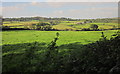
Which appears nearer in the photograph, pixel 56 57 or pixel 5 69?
pixel 5 69

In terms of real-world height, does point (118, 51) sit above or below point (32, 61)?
above

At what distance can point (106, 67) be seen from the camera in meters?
10.3

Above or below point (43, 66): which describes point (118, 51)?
above

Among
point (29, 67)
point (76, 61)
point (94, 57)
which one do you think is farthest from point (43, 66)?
point (94, 57)

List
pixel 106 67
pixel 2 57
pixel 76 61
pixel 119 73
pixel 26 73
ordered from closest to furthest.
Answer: pixel 119 73 < pixel 106 67 < pixel 26 73 < pixel 76 61 < pixel 2 57

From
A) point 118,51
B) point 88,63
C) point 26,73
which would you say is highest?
point 118,51

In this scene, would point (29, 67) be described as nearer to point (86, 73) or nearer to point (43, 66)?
point (43, 66)

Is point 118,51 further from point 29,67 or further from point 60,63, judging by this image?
point 29,67

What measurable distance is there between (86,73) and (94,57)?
2680mm

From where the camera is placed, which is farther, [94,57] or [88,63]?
[94,57]

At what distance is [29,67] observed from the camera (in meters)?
12.2

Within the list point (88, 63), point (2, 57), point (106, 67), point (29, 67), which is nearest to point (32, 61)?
point (29, 67)

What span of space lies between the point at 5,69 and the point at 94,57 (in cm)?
915

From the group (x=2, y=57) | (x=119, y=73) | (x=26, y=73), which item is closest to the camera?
(x=119, y=73)
